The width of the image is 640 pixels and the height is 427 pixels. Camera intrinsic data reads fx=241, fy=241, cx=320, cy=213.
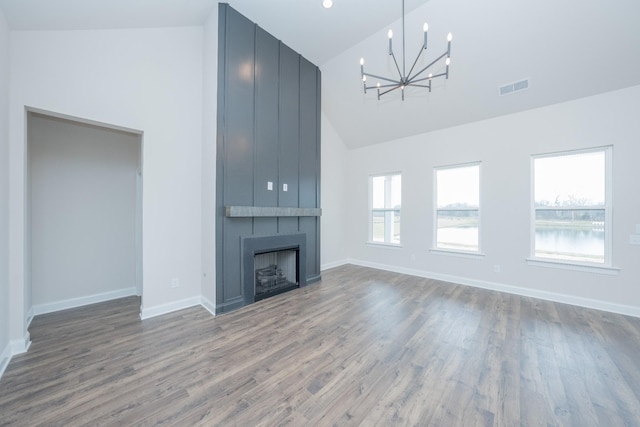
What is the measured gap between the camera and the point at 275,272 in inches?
163

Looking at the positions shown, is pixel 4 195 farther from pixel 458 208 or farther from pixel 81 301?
pixel 458 208

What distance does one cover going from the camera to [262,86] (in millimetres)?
3676

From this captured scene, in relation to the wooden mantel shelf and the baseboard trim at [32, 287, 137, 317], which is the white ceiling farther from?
the baseboard trim at [32, 287, 137, 317]

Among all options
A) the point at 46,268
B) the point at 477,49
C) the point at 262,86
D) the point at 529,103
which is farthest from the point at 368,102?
the point at 46,268

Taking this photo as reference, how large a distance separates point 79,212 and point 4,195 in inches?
54.3

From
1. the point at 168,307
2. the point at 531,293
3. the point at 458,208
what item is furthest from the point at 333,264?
the point at 531,293

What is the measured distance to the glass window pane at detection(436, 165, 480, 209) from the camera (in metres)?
4.49

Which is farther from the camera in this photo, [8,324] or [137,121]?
[137,121]

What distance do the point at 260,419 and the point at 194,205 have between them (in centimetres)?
269

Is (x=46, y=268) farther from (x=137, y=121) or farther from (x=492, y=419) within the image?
(x=492, y=419)

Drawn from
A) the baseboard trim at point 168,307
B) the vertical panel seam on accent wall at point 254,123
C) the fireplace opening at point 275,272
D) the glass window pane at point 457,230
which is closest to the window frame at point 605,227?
the glass window pane at point 457,230

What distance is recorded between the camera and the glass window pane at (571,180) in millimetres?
3457

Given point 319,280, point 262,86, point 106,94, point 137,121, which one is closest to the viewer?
point 106,94

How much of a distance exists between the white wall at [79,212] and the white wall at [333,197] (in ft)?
11.6
